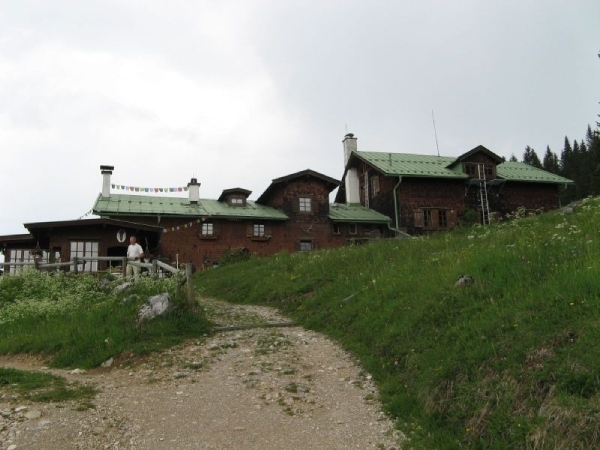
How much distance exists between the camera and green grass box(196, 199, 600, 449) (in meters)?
6.05

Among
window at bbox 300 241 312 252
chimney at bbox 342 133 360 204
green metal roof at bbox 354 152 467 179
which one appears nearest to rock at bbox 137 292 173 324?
window at bbox 300 241 312 252

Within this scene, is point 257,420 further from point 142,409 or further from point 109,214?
point 109,214

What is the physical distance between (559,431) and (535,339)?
5.36 ft

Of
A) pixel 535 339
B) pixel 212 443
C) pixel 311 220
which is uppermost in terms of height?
pixel 311 220

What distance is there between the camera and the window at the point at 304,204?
3719cm

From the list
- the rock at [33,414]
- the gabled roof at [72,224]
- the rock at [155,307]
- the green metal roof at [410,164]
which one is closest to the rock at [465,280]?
the rock at [155,307]

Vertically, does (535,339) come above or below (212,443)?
above

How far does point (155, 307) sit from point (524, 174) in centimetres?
3616

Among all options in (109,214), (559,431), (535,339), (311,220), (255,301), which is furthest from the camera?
(311,220)

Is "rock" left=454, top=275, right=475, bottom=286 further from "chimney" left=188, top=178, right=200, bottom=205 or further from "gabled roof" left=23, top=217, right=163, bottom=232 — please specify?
"chimney" left=188, top=178, right=200, bottom=205

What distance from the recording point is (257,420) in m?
7.76

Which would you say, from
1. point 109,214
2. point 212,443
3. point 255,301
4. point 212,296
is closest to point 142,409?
point 212,443

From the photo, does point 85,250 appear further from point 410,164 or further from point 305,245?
point 410,164

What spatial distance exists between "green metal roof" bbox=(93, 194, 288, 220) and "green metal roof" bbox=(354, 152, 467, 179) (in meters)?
8.25
